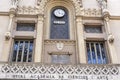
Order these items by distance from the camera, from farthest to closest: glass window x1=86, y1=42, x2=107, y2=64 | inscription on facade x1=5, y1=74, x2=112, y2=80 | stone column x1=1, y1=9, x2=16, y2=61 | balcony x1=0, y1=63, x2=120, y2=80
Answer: glass window x1=86, y1=42, x2=107, y2=64 → stone column x1=1, y1=9, x2=16, y2=61 → balcony x1=0, y1=63, x2=120, y2=80 → inscription on facade x1=5, y1=74, x2=112, y2=80

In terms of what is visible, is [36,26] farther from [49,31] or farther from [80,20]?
[80,20]

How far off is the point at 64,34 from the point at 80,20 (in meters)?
1.67

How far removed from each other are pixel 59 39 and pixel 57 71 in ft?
11.4

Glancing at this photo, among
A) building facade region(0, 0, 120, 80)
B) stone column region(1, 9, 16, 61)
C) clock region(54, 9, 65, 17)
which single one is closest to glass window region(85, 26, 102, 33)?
building facade region(0, 0, 120, 80)

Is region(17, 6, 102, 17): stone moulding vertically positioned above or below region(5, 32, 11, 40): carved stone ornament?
above

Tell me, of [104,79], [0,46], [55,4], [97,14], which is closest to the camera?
[104,79]

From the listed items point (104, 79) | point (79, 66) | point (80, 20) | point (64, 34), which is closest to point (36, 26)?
point (64, 34)

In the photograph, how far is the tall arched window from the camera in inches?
668

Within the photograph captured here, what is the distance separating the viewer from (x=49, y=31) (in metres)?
16.9

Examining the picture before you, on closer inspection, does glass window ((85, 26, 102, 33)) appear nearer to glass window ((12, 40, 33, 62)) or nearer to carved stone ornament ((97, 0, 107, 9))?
carved stone ornament ((97, 0, 107, 9))

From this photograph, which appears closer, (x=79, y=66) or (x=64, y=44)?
(x=79, y=66)

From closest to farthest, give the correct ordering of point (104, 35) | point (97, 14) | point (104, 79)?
point (104, 79) → point (104, 35) → point (97, 14)

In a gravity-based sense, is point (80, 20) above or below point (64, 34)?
above

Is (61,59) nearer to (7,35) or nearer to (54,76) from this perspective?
(54,76)
